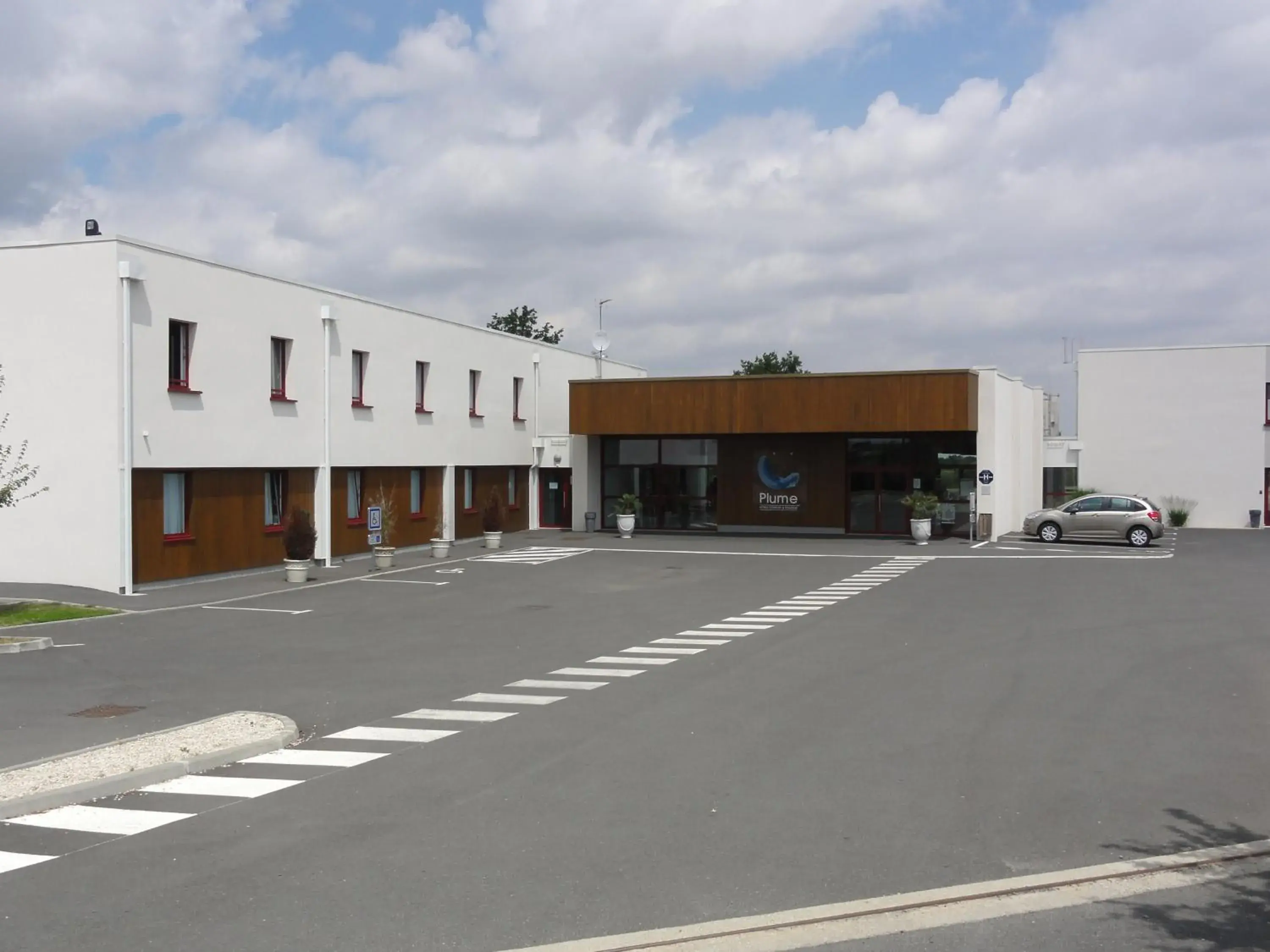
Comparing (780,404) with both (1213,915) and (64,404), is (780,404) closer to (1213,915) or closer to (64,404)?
(64,404)

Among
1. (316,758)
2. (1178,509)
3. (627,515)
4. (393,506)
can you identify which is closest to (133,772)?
(316,758)

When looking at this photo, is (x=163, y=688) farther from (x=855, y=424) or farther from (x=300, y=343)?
(x=855, y=424)

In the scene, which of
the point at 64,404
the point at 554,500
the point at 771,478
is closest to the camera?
the point at 64,404

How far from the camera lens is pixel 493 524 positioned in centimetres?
3453

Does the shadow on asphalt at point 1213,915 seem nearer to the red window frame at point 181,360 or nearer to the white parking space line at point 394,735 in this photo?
the white parking space line at point 394,735

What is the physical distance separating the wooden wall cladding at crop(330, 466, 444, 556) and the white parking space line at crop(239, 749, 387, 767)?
20.3 m

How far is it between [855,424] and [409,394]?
44.3 feet

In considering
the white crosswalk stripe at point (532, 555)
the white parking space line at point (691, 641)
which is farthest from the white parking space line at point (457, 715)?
the white crosswalk stripe at point (532, 555)

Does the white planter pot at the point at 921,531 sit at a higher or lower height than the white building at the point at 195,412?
lower

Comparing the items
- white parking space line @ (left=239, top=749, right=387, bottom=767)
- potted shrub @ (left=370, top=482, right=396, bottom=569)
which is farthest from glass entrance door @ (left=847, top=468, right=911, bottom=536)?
white parking space line @ (left=239, top=749, right=387, bottom=767)

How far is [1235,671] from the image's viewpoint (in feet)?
45.0

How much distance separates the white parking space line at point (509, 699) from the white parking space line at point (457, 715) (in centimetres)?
44

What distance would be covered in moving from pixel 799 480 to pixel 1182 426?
17688mm

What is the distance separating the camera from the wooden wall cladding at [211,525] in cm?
2341
